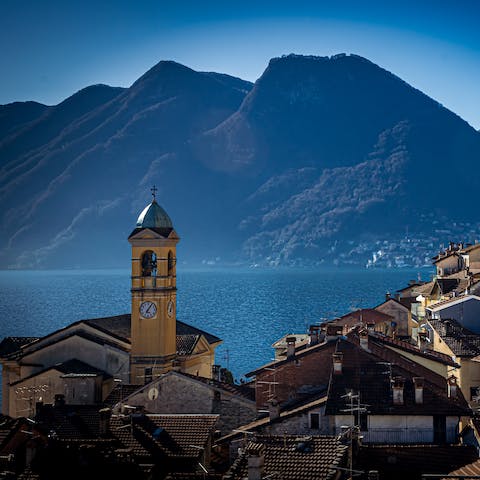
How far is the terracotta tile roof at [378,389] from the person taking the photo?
2898 centimetres

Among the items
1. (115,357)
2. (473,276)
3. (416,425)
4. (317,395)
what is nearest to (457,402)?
(416,425)

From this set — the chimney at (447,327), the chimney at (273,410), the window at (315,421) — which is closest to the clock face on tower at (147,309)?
the chimney at (447,327)

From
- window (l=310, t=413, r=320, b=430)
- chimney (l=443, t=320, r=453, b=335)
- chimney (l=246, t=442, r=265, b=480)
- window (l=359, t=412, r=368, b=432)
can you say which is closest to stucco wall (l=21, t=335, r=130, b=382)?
chimney (l=443, t=320, r=453, b=335)

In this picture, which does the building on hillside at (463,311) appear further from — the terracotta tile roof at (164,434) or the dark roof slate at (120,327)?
the terracotta tile roof at (164,434)

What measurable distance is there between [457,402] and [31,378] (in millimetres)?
20972

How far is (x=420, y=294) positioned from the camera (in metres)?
70.6

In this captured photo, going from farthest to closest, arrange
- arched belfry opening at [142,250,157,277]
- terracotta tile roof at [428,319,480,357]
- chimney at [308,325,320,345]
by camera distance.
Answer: arched belfry opening at [142,250,157,277]
terracotta tile roof at [428,319,480,357]
chimney at [308,325,320,345]

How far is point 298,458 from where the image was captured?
76.8ft

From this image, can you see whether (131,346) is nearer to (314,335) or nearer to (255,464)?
(314,335)

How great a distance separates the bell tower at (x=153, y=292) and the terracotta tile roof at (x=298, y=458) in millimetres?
Answer: 23318

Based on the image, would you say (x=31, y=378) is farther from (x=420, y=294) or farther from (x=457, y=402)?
(x=420, y=294)

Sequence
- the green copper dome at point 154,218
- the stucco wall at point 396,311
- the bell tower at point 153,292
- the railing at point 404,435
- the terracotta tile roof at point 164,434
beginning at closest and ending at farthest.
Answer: the terracotta tile roof at point 164,434
the railing at point 404,435
the bell tower at point 153,292
the green copper dome at point 154,218
the stucco wall at point 396,311

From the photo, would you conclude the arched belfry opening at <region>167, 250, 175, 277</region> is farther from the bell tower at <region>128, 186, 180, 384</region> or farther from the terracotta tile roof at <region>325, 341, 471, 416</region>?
the terracotta tile roof at <region>325, 341, 471, 416</region>

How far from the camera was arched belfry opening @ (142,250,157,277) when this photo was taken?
161 ft
